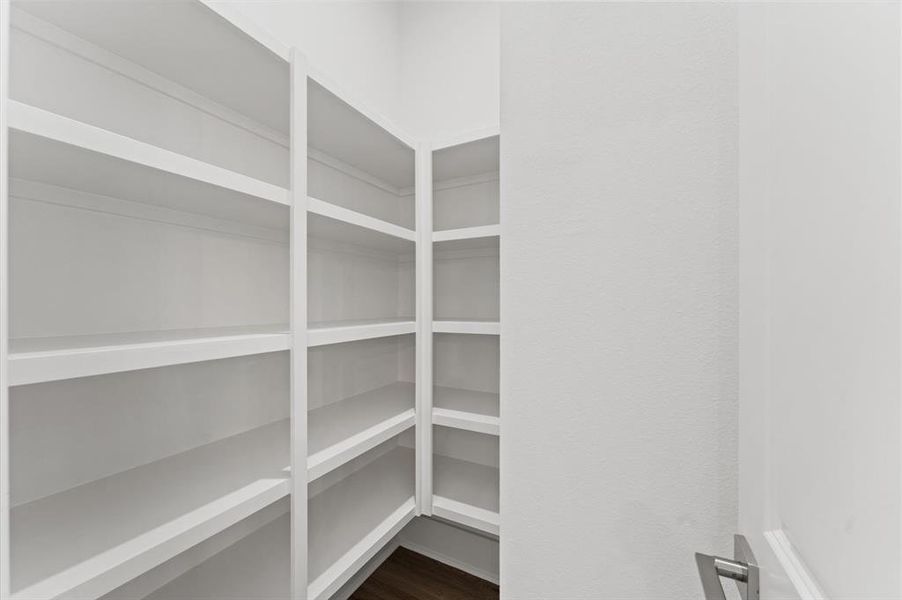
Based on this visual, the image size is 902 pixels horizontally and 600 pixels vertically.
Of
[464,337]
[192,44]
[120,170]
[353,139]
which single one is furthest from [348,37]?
[464,337]

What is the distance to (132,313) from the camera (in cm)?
87

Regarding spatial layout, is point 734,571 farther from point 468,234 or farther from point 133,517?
point 468,234

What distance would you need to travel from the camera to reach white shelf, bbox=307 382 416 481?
1052mm

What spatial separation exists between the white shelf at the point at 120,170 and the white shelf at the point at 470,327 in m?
0.67

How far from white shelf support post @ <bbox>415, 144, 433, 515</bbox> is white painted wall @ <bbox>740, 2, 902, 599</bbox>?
3.72 feet

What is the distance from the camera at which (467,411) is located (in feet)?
4.54

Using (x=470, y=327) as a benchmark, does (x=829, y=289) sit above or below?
above

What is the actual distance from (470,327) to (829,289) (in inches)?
44.3

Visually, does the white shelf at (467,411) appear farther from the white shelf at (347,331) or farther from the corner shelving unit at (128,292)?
the corner shelving unit at (128,292)

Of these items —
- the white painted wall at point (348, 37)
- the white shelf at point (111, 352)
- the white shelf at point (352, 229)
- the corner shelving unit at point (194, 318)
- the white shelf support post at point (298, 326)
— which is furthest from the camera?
the white painted wall at point (348, 37)

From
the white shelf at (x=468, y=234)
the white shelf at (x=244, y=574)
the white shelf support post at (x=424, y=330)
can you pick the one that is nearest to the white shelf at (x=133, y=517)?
the white shelf at (x=244, y=574)

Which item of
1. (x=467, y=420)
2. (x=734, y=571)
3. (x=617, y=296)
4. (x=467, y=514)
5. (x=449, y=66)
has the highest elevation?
(x=449, y=66)

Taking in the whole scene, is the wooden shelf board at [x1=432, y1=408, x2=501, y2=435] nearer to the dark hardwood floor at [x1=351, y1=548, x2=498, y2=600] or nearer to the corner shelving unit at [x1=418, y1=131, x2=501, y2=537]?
the corner shelving unit at [x1=418, y1=131, x2=501, y2=537]

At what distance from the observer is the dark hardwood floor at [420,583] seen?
55.3 inches
